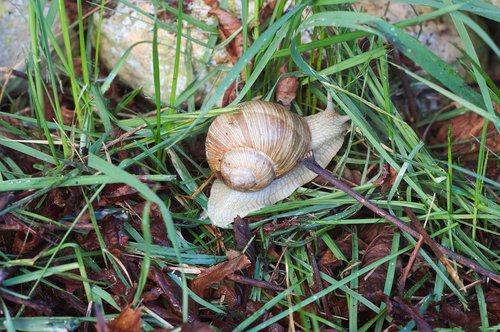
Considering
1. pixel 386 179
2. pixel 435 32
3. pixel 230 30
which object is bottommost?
pixel 386 179

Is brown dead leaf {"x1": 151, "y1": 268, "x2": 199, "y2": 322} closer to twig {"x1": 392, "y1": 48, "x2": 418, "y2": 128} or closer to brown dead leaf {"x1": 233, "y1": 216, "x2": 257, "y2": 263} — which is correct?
brown dead leaf {"x1": 233, "y1": 216, "x2": 257, "y2": 263}

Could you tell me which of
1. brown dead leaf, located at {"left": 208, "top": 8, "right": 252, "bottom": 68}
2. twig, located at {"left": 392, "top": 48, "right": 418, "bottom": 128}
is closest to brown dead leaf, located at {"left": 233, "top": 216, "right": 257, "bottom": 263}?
brown dead leaf, located at {"left": 208, "top": 8, "right": 252, "bottom": 68}

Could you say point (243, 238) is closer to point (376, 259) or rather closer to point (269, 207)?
point (269, 207)

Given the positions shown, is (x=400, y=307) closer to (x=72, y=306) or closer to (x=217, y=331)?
(x=217, y=331)

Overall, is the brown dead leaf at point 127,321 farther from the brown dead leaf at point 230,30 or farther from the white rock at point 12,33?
the white rock at point 12,33

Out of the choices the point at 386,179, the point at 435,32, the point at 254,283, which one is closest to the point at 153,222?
the point at 254,283

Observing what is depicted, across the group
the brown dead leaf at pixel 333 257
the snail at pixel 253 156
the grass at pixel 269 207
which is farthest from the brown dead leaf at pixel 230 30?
the brown dead leaf at pixel 333 257
